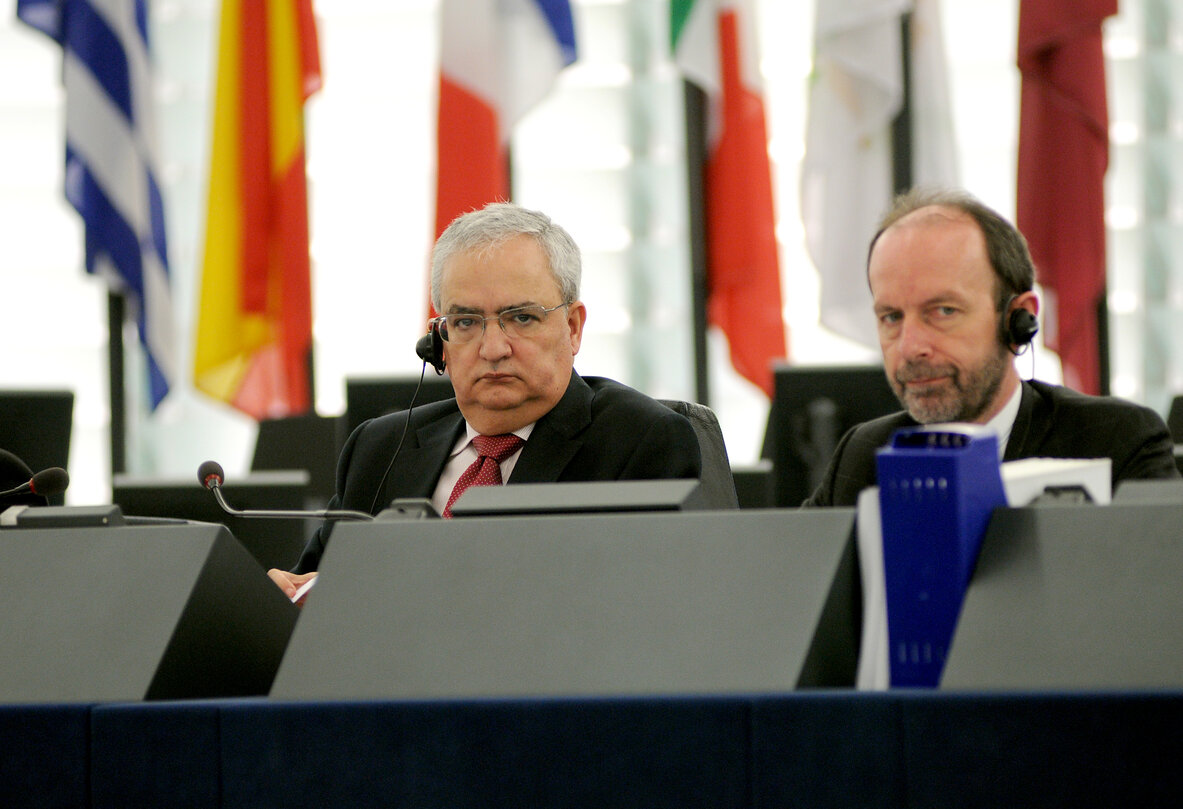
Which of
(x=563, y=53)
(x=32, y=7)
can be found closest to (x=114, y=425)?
(x=32, y=7)

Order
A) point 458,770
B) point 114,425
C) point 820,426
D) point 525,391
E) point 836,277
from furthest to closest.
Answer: point 114,425 → point 836,277 → point 820,426 → point 525,391 → point 458,770

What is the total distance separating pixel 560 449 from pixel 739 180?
10.0ft

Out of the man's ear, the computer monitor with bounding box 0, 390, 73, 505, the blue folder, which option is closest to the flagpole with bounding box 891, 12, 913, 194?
the man's ear

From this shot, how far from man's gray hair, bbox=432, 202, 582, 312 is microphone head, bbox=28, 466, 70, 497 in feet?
2.60

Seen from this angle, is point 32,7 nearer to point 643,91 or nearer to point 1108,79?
point 643,91

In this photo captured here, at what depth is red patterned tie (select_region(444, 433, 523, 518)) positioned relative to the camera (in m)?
2.13

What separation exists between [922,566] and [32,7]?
16.1 ft

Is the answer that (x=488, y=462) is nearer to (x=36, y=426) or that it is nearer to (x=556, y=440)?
(x=556, y=440)

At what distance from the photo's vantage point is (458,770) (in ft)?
3.29

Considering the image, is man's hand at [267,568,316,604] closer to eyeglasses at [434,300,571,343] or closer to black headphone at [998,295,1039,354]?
eyeglasses at [434,300,571,343]

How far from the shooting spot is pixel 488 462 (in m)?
2.16

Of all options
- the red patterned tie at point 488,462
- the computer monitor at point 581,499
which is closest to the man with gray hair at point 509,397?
the red patterned tie at point 488,462

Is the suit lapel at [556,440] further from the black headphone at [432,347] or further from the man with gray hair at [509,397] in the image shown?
the black headphone at [432,347]


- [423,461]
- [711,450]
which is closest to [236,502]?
[423,461]
